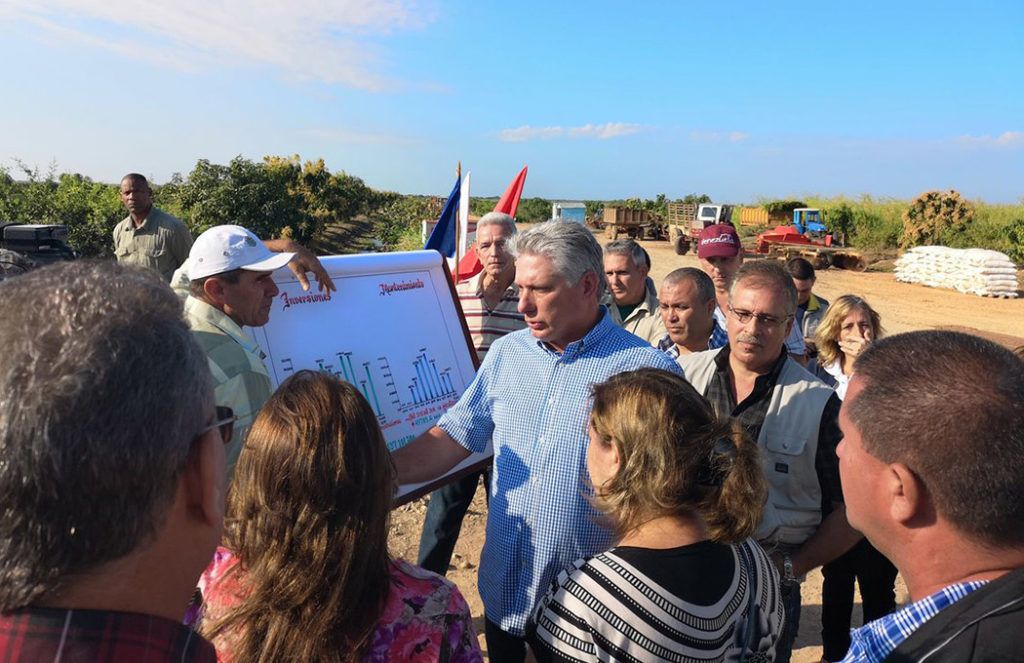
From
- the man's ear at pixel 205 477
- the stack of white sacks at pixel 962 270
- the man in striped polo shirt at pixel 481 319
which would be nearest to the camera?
the man's ear at pixel 205 477

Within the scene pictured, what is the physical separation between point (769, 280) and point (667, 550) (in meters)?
1.58

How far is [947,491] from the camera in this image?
1204 millimetres

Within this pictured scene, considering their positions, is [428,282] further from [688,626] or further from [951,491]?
[951,491]

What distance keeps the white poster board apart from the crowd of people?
17cm

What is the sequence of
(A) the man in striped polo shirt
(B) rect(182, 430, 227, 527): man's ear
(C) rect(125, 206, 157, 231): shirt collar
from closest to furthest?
1. (B) rect(182, 430, 227, 527): man's ear
2. (A) the man in striped polo shirt
3. (C) rect(125, 206, 157, 231): shirt collar

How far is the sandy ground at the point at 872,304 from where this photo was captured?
13.6ft

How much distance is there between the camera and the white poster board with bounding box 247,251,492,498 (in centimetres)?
302

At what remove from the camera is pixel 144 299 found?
0.91 meters

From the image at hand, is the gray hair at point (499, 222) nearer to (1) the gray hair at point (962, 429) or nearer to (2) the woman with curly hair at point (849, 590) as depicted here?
(2) the woman with curly hair at point (849, 590)

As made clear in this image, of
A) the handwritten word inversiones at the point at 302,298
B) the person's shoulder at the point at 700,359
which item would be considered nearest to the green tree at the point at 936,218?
the person's shoulder at the point at 700,359

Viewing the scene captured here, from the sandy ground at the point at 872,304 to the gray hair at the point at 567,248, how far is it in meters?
2.31

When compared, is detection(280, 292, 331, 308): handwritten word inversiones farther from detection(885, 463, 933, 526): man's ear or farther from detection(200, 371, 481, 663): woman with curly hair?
detection(885, 463, 933, 526): man's ear

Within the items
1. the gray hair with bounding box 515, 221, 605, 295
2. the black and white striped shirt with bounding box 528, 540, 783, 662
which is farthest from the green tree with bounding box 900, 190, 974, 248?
the black and white striped shirt with bounding box 528, 540, 783, 662

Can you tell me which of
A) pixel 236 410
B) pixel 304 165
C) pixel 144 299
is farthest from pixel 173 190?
pixel 144 299
